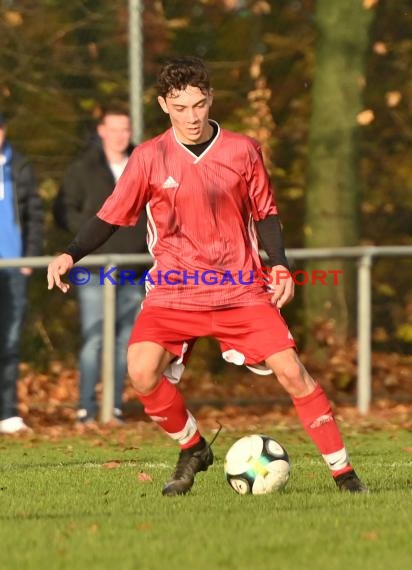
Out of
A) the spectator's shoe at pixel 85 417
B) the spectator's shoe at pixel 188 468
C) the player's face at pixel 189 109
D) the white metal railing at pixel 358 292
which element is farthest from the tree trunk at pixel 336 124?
the player's face at pixel 189 109

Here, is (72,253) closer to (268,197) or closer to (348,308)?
(268,197)

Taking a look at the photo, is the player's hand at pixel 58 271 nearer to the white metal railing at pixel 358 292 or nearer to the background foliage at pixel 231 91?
the white metal railing at pixel 358 292

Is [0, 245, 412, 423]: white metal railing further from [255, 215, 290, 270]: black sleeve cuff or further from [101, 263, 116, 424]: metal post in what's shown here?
[255, 215, 290, 270]: black sleeve cuff

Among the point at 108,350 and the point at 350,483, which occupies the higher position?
the point at 350,483

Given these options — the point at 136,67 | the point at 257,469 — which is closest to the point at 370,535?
the point at 257,469

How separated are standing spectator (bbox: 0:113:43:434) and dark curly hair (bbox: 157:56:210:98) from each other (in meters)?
4.28

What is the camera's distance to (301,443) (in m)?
11.2

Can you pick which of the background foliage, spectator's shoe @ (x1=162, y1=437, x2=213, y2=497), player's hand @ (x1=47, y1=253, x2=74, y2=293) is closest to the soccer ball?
spectator's shoe @ (x1=162, y1=437, x2=213, y2=497)

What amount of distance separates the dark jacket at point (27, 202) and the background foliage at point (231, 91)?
95 centimetres

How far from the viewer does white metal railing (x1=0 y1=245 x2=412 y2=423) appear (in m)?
12.2

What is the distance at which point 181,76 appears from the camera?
788 centimetres

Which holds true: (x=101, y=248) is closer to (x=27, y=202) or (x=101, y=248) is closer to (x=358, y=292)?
(x=27, y=202)

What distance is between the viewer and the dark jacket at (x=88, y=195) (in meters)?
12.3

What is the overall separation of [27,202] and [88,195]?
439mm
